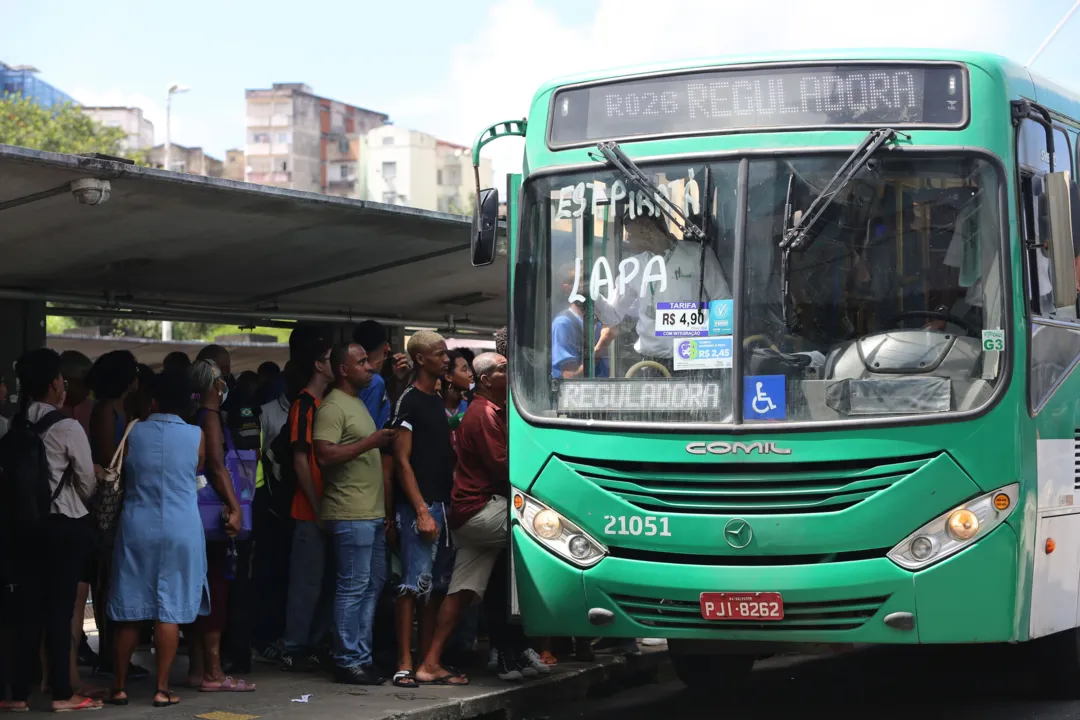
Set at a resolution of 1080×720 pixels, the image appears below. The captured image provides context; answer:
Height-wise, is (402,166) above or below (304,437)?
above

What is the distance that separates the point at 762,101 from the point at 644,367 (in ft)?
4.66

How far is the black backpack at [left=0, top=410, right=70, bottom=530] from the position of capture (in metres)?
6.88

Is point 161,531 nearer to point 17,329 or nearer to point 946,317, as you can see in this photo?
point 946,317

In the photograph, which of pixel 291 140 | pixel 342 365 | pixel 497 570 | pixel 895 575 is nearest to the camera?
pixel 895 575

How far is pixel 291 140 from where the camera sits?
118m

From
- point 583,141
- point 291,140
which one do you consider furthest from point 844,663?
point 291,140

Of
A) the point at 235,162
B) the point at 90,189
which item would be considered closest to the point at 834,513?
the point at 90,189

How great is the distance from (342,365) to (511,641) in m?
1.98

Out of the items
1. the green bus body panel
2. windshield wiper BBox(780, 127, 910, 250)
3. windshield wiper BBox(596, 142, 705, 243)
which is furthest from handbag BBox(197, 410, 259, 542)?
windshield wiper BBox(780, 127, 910, 250)

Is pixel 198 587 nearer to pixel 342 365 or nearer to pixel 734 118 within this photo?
pixel 342 365

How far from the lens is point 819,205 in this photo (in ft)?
22.2

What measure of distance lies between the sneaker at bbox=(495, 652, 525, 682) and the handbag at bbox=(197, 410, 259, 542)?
1.68m

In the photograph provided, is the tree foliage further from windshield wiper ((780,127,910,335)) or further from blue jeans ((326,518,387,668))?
windshield wiper ((780,127,910,335))

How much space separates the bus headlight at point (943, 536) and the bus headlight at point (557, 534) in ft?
4.61
